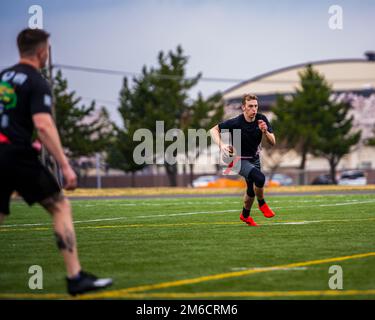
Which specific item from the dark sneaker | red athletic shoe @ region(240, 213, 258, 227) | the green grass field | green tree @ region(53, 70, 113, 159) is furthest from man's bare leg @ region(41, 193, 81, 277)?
green tree @ region(53, 70, 113, 159)

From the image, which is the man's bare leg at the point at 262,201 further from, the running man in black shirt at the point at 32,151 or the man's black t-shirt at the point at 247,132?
the running man in black shirt at the point at 32,151

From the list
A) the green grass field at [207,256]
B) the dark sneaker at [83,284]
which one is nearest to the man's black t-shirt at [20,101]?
the dark sneaker at [83,284]

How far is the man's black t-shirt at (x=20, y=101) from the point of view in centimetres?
729

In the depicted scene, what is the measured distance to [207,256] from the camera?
9.70 meters

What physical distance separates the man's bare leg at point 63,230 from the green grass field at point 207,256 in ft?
1.07

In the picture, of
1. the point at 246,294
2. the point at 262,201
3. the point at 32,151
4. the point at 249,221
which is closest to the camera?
the point at 246,294

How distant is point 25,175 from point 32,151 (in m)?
0.24

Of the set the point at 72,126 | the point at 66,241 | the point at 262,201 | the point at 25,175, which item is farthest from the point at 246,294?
the point at 72,126

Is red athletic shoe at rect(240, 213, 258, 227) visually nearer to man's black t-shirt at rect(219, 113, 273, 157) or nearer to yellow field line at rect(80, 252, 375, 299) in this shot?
man's black t-shirt at rect(219, 113, 273, 157)

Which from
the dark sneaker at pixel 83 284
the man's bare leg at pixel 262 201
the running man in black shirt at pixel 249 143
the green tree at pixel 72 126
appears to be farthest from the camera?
the green tree at pixel 72 126

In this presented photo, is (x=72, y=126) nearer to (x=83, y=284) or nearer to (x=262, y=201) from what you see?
(x=262, y=201)

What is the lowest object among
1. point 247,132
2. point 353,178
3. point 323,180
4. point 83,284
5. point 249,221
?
point 323,180

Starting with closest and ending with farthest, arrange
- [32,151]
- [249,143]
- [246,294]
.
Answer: [246,294] < [32,151] < [249,143]

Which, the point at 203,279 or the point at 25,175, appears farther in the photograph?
the point at 203,279
